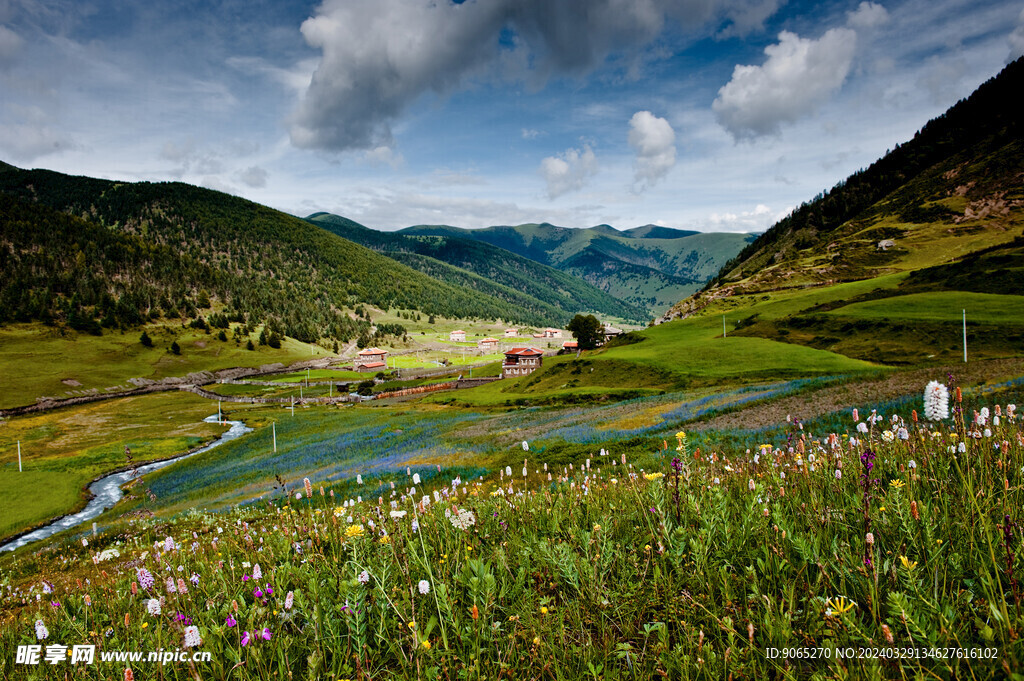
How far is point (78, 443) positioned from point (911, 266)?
18025 cm

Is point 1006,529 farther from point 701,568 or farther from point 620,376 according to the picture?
point 620,376

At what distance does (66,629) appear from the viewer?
3475mm

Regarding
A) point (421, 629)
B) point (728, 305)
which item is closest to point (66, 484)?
point (421, 629)

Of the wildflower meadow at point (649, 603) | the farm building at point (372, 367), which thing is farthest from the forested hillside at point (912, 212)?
the wildflower meadow at point (649, 603)

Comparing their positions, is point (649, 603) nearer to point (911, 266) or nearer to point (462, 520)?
point (462, 520)

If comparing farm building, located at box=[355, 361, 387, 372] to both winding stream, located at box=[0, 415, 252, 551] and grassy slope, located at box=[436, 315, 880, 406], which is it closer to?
grassy slope, located at box=[436, 315, 880, 406]

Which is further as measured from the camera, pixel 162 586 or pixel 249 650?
pixel 162 586

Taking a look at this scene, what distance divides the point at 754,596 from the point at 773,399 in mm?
25826

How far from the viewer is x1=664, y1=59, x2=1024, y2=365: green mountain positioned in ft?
168

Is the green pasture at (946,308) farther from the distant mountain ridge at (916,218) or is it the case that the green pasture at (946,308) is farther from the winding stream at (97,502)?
the winding stream at (97,502)

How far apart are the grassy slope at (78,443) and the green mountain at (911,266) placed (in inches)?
3233

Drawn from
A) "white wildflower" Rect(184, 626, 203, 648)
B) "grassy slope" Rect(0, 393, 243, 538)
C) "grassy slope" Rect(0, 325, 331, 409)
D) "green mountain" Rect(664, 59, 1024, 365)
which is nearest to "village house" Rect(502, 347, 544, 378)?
"green mountain" Rect(664, 59, 1024, 365)

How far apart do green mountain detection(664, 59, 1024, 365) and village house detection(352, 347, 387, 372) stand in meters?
108

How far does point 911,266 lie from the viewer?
11169 centimetres
